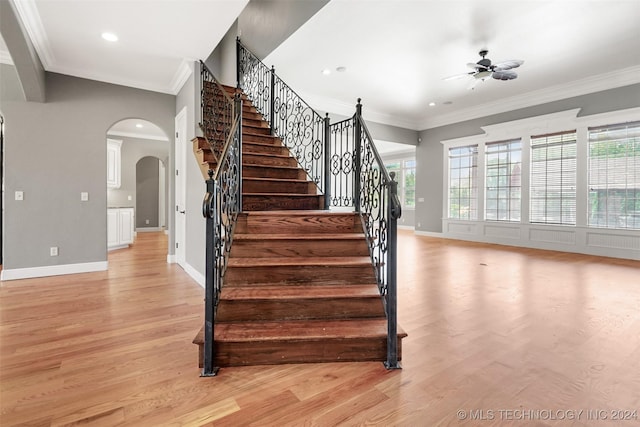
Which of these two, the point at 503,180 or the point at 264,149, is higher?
the point at 264,149

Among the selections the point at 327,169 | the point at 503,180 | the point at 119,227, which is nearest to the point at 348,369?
the point at 327,169

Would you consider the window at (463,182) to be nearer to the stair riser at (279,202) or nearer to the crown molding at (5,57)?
the stair riser at (279,202)

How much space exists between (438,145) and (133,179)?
8.90 metres

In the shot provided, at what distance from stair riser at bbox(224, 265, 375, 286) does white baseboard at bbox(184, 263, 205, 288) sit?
66.1 inches

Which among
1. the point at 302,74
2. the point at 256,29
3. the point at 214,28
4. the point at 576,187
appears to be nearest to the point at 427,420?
the point at 214,28

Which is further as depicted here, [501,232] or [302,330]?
[501,232]

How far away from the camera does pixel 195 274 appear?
13.8 ft

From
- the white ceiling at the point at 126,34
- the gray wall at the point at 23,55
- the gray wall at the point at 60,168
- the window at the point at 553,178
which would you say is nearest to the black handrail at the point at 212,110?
the white ceiling at the point at 126,34

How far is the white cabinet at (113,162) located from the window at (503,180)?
9.30 metres

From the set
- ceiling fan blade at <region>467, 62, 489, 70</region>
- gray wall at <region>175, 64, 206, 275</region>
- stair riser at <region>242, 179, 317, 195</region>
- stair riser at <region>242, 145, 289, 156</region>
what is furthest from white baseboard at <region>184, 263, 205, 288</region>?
ceiling fan blade at <region>467, 62, 489, 70</region>

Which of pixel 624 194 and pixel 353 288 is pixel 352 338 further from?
pixel 624 194

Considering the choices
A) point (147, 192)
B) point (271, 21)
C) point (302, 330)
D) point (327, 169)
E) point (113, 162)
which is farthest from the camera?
point (147, 192)

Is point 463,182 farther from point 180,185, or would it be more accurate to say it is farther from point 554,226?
point 180,185

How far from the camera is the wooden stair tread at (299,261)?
8.09 feet
